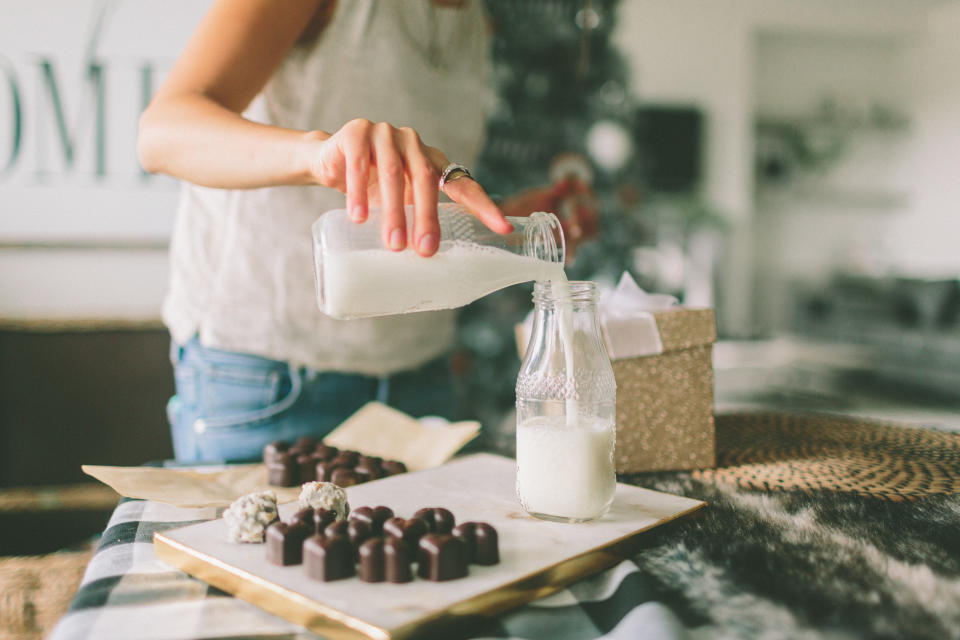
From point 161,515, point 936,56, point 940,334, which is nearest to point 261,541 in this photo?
point 161,515

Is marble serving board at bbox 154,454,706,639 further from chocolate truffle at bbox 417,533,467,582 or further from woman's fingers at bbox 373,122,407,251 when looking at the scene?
woman's fingers at bbox 373,122,407,251

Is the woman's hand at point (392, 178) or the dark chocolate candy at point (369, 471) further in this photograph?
the dark chocolate candy at point (369, 471)

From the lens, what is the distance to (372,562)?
47cm

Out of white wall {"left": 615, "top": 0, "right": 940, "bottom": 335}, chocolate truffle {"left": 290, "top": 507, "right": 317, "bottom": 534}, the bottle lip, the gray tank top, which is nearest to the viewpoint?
chocolate truffle {"left": 290, "top": 507, "right": 317, "bottom": 534}

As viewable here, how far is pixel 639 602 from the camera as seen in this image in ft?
1.51

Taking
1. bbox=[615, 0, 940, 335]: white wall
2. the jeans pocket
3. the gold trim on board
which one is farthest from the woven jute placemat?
bbox=[615, 0, 940, 335]: white wall

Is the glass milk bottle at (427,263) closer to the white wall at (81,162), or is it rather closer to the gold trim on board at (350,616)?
the gold trim on board at (350,616)

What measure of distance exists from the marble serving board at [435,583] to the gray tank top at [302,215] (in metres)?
0.39

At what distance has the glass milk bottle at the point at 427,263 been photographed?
0.58 metres

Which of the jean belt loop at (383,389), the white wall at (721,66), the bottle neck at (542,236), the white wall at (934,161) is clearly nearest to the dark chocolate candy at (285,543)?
the bottle neck at (542,236)

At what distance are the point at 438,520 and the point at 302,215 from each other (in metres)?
0.61

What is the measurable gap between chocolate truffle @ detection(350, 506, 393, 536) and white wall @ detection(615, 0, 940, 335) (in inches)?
220

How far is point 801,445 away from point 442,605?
63cm

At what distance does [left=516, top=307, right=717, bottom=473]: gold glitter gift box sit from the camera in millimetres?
782
